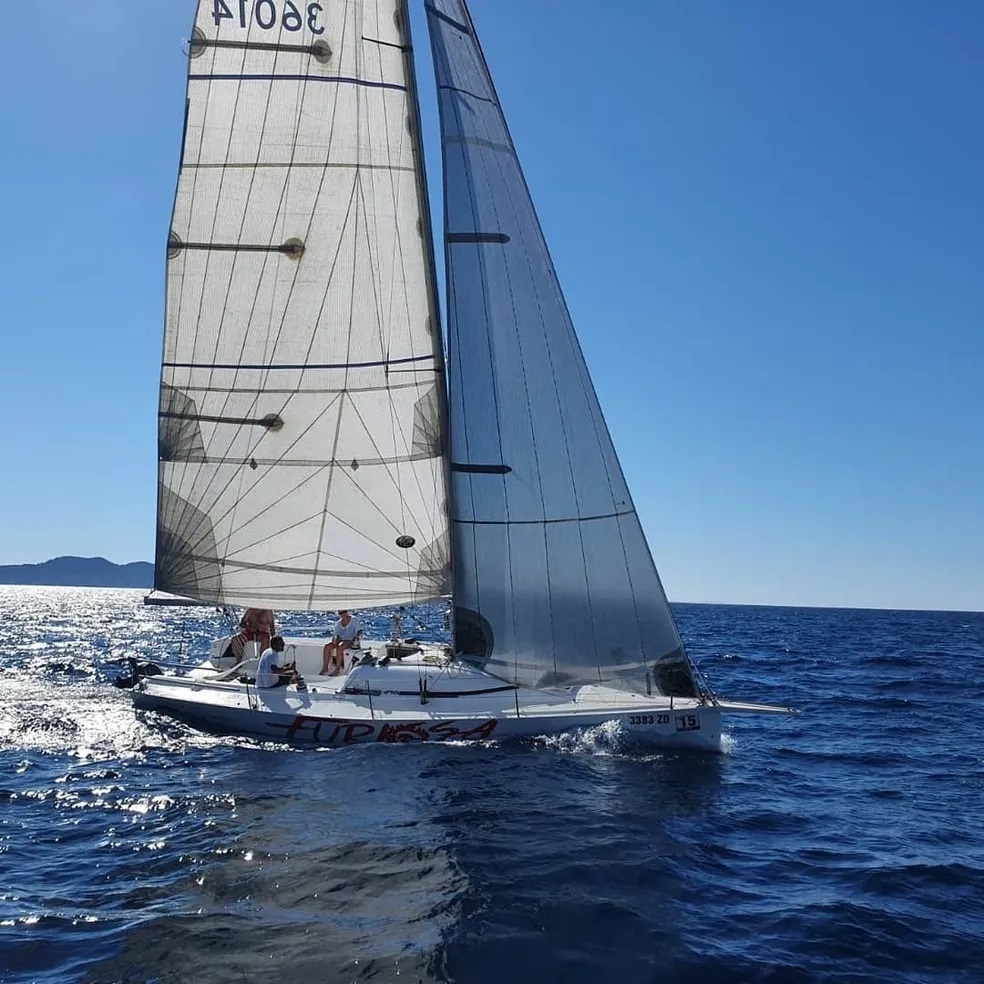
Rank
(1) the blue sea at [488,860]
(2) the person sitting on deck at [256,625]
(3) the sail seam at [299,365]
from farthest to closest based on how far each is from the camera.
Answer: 1. (2) the person sitting on deck at [256,625]
2. (3) the sail seam at [299,365]
3. (1) the blue sea at [488,860]

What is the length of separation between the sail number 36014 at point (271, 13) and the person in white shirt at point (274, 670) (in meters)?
12.2

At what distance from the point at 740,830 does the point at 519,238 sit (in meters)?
10.2

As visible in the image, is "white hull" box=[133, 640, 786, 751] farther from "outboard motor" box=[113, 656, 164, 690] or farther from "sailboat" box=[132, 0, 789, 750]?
"outboard motor" box=[113, 656, 164, 690]

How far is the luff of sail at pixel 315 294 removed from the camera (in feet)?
53.5

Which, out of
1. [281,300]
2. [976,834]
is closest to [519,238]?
[281,300]

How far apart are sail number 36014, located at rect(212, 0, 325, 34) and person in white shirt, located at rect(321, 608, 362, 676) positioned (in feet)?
39.0

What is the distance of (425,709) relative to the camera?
13.9 metres

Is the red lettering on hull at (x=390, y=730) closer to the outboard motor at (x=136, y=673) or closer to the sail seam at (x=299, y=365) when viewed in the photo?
the outboard motor at (x=136, y=673)

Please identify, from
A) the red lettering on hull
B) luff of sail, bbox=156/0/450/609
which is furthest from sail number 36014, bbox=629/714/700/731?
luff of sail, bbox=156/0/450/609

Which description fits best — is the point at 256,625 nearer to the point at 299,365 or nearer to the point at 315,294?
the point at 299,365

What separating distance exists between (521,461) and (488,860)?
22.8 ft

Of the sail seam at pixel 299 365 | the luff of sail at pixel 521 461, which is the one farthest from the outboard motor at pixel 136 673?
the luff of sail at pixel 521 461

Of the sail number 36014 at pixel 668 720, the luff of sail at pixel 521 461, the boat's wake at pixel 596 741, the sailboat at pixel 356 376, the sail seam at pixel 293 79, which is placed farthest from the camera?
the sail seam at pixel 293 79

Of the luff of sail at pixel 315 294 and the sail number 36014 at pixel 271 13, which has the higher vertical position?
the sail number 36014 at pixel 271 13
